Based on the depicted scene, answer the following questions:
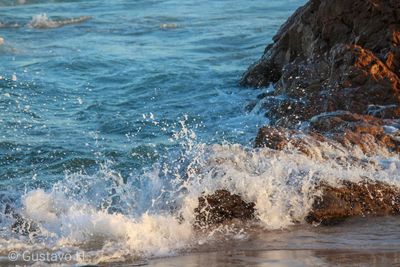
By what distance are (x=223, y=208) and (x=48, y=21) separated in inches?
530

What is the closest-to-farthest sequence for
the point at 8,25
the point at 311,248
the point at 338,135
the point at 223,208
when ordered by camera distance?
the point at 311,248, the point at 223,208, the point at 338,135, the point at 8,25

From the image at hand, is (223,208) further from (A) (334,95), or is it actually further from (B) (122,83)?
(B) (122,83)

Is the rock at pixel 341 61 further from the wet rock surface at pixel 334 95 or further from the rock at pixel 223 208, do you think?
the rock at pixel 223 208

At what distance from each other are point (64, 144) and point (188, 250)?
11.9 ft

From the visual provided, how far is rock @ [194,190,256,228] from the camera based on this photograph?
253 inches

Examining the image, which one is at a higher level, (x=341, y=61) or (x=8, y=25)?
(x=341, y=61)

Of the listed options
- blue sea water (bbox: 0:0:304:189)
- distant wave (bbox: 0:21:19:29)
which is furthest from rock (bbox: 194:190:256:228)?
distant wave (bbox: 0:21:19:29)

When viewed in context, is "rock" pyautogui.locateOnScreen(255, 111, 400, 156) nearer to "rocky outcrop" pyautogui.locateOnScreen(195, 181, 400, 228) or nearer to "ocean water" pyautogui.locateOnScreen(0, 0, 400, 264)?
"ocean water" pyautogui.locateOnScreen(0, 0, 400, 264)

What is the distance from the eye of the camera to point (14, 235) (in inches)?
244

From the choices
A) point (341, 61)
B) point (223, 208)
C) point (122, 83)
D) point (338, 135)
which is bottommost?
point (122, 83)

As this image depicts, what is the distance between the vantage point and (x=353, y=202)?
663 cm

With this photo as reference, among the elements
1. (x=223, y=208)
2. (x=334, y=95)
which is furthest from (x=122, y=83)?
(x=223, y=208)

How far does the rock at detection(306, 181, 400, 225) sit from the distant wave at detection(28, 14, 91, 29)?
13.0 m

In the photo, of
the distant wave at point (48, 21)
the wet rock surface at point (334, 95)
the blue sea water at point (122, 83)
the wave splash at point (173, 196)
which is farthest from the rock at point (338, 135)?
the distant wave at point (48, 21)
